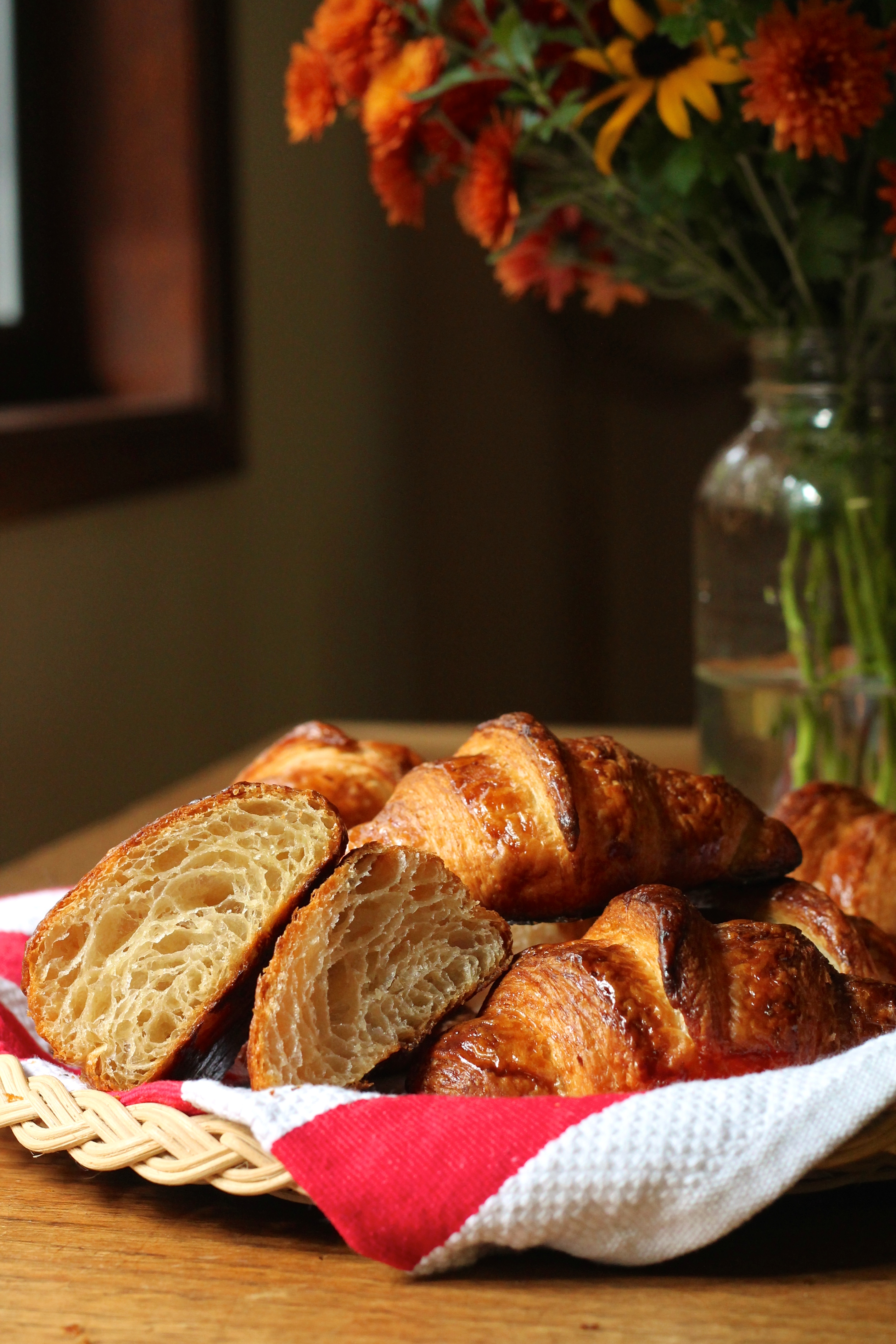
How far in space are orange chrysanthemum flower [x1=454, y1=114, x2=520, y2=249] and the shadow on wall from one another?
2.03 m

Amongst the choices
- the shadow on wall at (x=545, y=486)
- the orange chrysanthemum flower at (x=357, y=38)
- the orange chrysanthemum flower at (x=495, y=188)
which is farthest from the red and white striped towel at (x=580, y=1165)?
the shadow on wall at (x=545, y=486)

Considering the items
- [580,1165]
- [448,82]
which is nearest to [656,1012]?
[580,1165]

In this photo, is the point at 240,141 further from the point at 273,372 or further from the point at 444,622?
the point at 444,622

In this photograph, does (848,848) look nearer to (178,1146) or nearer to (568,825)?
(568,825)

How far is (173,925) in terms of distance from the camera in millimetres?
668

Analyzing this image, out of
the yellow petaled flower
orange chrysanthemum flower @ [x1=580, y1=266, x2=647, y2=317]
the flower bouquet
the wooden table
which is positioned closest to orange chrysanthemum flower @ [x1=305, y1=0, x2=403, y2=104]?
the flower bouquet

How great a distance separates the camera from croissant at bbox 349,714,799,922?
0.71 meters

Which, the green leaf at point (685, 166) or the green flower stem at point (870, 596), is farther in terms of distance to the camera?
the green flower stem at point (870, 596)

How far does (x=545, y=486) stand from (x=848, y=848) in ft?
9.20

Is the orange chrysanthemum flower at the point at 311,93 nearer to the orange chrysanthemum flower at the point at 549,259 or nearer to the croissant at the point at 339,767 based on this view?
the orange chrysanthemum flower at the point at 549,259

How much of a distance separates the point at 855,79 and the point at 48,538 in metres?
1.22

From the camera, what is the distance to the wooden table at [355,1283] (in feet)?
1.79

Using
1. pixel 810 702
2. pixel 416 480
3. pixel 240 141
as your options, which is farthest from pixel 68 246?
pixel 810 702

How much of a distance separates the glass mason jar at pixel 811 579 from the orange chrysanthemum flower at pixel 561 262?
173mm
